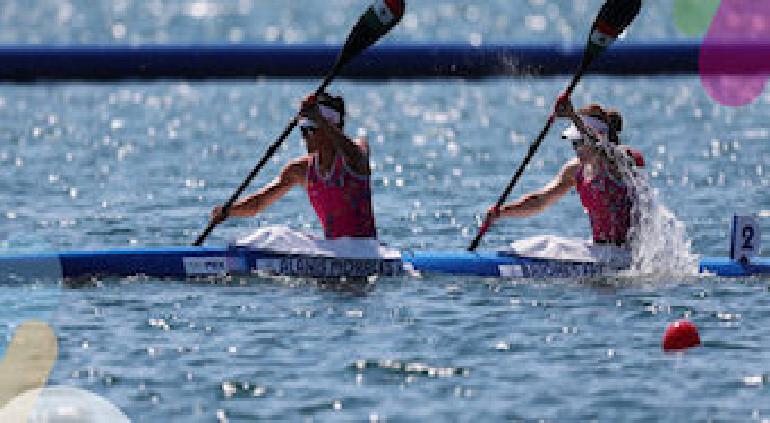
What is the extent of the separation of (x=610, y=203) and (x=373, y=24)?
2228 millimetres

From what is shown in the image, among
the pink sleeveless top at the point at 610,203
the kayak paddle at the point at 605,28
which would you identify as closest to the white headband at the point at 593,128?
the pink sleeveless top at the point at 610,203

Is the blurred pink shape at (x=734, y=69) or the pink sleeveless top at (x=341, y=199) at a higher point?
the blurred pink shape at (x=734, y=69)

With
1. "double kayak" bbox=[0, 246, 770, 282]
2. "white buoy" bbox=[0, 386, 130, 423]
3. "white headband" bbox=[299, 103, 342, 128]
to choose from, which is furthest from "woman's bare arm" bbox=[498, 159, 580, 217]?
"white buoy" bbox=[0, 386, 130, 423]

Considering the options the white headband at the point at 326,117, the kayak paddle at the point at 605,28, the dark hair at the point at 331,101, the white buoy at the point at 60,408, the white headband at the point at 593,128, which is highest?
the kayak paddle at the point at 605,28

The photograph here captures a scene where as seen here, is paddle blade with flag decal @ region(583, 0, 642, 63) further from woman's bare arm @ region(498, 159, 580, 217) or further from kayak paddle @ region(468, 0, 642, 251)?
woman's bare arm @ region(498, 159, 580, 217)

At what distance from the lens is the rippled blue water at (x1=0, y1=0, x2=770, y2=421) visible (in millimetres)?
11781

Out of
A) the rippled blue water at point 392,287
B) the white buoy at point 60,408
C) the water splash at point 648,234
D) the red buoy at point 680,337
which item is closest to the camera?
the white buoy at point 60,408

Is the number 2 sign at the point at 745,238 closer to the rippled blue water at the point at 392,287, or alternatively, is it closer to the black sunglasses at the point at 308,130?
the rippled blue water at the point at 392,287

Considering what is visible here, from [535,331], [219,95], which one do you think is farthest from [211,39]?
[535,331]

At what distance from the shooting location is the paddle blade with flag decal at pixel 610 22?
1594cm

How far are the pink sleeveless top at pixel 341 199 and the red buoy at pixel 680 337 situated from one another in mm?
2943

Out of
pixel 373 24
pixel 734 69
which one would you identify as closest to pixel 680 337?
pixel 373 24

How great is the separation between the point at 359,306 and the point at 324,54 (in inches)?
659

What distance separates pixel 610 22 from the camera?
1600 centimetres
